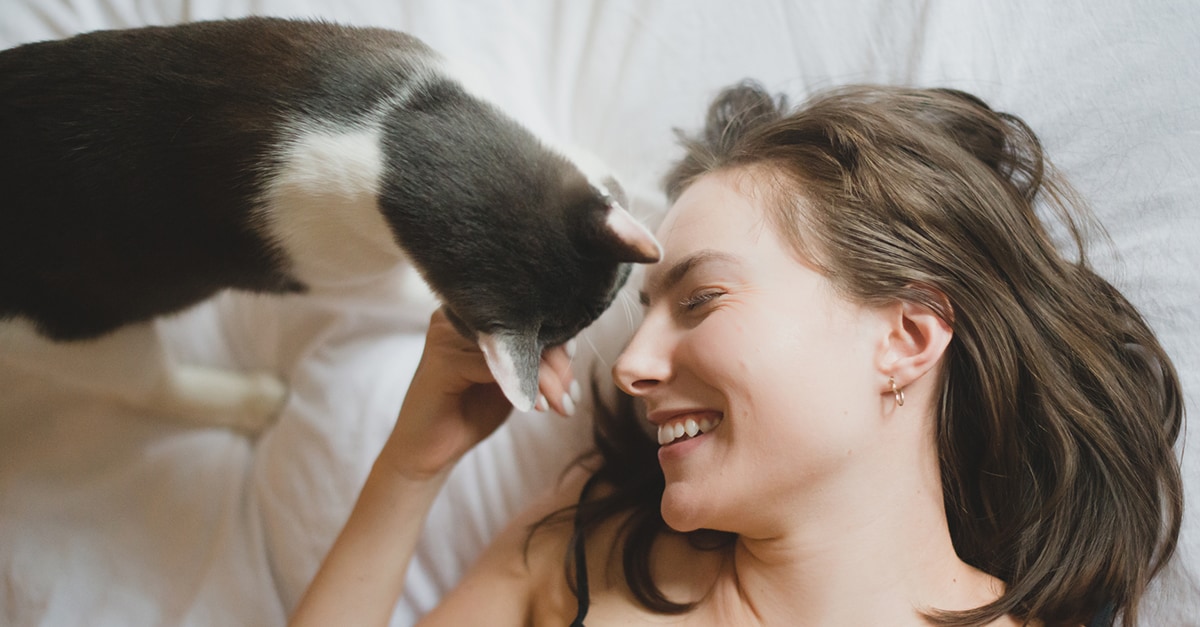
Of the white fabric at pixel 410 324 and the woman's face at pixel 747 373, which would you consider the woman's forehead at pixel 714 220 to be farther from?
the white fabric at pixel 410 324

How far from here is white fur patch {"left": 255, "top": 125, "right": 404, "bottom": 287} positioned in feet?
3.52

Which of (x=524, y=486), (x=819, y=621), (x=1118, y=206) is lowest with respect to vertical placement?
(x=524, y=486)

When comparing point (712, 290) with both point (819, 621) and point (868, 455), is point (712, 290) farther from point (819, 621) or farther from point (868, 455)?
point (819, 621)

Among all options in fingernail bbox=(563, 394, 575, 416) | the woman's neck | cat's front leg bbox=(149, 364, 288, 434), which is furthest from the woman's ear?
cat's front leg bbox=(149, 364, 288, 434)

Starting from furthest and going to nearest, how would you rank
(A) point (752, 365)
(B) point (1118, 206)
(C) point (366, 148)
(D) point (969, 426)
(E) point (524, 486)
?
(E) point (524, 486) → (B) point (1118, 206) → (D) point (969, 426) → (C) point (366, 148) → (A) point (752, 365)

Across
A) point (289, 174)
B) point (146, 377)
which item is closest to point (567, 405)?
point (289, 174)

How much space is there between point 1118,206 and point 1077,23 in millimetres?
321

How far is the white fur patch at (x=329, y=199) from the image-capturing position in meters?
1.07

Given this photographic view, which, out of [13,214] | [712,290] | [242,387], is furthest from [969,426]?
[13,214]

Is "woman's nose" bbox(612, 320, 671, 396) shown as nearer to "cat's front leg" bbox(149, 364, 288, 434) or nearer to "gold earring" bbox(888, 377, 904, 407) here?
"gold earring" bbox(888, 377, 904, 407)

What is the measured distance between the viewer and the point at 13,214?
1117 millimetres

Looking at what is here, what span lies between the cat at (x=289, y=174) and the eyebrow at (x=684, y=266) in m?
0.06

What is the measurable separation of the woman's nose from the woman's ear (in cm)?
27

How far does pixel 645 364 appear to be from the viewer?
1.02 m
